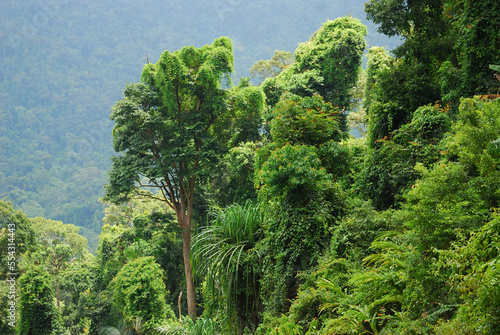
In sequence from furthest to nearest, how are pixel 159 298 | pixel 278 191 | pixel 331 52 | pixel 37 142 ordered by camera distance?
pixel 37 142
pixel 331 52
pixel 159 298
pixel 278 191

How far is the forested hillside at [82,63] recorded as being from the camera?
63.6 metres

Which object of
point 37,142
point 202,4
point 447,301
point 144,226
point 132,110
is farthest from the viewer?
point 202,4

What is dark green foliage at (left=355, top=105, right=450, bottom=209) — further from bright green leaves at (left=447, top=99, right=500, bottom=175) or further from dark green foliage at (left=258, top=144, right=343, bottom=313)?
bright green leaves at (left=447, top=99, right=500, bottom=175)

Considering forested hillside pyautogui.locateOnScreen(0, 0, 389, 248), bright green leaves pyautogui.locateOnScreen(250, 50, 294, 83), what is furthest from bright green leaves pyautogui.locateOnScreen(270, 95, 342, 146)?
forested hillside pyautogui.locateOnScreen(0, 0, 389, 248)

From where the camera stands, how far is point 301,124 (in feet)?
17.6

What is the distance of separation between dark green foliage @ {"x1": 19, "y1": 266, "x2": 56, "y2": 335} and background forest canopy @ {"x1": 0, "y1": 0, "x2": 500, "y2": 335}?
0.06m

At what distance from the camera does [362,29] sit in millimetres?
13625

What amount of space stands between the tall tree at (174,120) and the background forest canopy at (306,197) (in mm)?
66

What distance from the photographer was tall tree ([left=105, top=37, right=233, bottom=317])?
11.9m

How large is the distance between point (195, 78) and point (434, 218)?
35.0 ft

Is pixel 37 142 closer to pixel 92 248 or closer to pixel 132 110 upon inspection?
pixel 92 248

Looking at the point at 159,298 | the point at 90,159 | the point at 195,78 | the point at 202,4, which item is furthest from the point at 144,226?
the point at 202,4

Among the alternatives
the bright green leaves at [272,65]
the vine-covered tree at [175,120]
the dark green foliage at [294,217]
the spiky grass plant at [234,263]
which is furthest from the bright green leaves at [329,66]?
the dark green foliage at [294,217]

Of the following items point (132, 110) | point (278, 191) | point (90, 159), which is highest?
point (90, 159)
